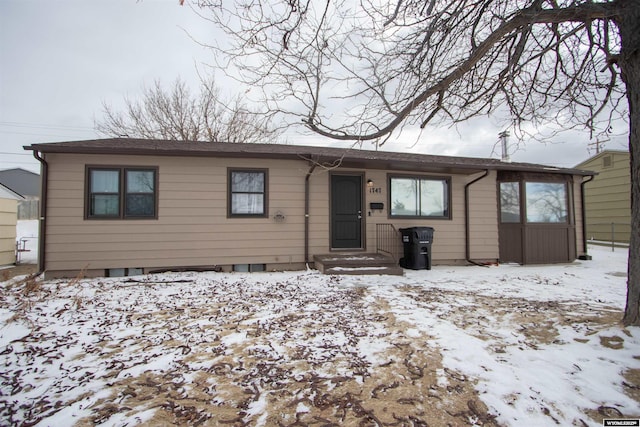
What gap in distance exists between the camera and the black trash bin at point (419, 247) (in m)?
7.28

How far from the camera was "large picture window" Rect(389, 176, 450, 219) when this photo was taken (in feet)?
26.1

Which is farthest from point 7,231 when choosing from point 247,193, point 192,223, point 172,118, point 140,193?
point 172,118

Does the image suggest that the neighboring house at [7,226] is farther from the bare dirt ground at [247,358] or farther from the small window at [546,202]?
the small window at [546,202]

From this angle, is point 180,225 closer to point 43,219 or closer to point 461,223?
point 43,219

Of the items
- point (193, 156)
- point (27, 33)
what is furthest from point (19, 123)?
point (193, 156)

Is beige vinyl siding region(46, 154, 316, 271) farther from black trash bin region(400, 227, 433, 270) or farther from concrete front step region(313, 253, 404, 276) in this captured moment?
black trash bin region(400, 227, 433, 270)

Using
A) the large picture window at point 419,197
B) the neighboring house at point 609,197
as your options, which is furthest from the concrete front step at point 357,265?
the neighboring house at point 609,197

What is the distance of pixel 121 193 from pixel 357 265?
5.52 metres

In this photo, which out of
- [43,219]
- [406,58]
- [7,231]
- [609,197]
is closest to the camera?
[406,58]

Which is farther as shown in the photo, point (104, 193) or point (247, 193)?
point (247, 193)

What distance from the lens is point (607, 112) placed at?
409 centimetres

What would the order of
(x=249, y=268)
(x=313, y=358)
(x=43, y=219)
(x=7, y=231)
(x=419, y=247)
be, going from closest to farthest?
(x=313, y=358), (x=43, y=219), (x=249, y=268), (x=419, y=247), (x=7, y=231)

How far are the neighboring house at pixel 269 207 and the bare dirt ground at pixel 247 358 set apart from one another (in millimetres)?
1973

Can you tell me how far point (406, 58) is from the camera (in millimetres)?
3789
